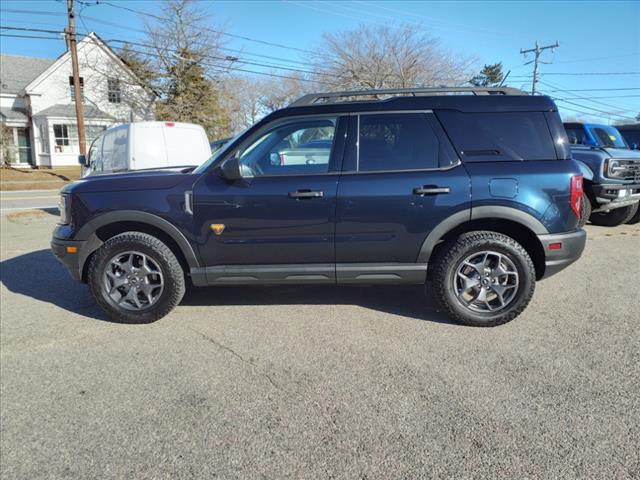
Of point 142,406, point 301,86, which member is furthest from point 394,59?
point 142,406

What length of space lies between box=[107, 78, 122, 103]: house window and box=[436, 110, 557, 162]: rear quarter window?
3356 centimetres

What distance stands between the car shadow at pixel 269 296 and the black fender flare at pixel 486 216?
0.83 meters

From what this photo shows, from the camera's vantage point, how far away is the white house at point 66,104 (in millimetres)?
30438

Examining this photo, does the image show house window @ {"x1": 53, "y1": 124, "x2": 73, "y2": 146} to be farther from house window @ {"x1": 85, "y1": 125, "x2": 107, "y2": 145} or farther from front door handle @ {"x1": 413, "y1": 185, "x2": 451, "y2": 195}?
front door handle @ {"x1": 413, "y1": 185, "x2": 451, "y2": 195}

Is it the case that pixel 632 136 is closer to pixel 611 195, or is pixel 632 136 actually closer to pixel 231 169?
→ pixel 611 195

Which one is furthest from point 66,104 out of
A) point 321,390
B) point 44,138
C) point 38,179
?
point 321,390

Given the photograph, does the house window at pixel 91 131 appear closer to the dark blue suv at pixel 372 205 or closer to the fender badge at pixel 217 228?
the dark blue suv at pixel 372 205

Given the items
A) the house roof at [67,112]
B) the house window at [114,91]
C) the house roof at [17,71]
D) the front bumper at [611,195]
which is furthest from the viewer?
the house roof at [17,71]

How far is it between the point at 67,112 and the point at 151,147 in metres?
27.5

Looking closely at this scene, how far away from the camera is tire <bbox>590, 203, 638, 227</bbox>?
8750mm

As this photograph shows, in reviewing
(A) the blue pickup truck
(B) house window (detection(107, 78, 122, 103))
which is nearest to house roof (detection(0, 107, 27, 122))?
(B) house window (detection(107, 78, 122, 103))

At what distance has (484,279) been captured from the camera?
12.6 ft

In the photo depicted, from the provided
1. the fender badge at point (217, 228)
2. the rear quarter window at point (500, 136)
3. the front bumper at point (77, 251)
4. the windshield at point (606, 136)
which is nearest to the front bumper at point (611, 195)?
the windshield at point (606, 136)

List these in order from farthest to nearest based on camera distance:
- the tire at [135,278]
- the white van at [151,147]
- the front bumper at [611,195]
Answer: the white van at [151,147], the front bumper at [611,195], the tire at [135,278]
